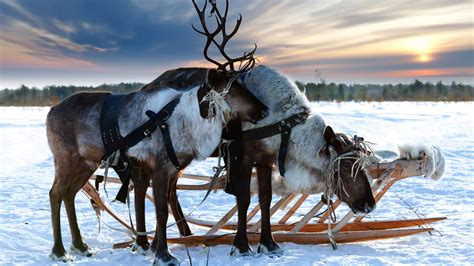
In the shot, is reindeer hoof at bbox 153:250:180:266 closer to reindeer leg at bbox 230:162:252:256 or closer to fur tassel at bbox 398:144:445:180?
reindeer leg at bbox 230:162:252:256

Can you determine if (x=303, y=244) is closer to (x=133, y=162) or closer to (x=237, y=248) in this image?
(x=237, y=248)

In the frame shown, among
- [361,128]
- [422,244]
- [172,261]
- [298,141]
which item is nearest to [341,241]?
[422,244]

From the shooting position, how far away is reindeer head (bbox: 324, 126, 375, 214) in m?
5.27

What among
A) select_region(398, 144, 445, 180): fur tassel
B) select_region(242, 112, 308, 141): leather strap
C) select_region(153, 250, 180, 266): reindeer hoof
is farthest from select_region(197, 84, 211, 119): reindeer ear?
select_region(398, 144, 445, 180): fur tassel

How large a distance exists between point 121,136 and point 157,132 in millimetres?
418

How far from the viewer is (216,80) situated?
4953 millimetres

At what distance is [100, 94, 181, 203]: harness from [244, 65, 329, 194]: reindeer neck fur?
0.98 m

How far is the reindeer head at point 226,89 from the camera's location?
16.1 ft

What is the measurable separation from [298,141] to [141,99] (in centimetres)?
181

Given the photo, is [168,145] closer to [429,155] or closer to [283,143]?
[283,143]

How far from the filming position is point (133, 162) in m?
5.16

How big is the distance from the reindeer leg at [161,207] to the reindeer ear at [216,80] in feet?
3.22

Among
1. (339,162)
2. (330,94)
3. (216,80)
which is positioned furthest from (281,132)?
(330,94)

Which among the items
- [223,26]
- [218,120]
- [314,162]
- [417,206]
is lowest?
[417,206]
